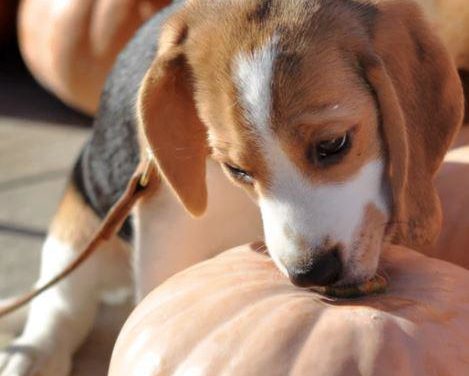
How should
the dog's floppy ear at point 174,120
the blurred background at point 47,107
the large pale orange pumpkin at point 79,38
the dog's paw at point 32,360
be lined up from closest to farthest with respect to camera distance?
1. the dog's floppy ear at point 174,120
2. the dog's paw at point 32,360
3. the blurred background at point 47,107
4. the large pale orange pumpkin at point 79,38

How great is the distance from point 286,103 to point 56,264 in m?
1.16

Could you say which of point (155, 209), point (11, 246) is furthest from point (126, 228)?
point (11, 246)

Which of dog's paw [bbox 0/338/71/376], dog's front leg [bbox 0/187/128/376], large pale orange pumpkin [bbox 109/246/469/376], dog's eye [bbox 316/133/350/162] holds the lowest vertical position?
dog's paw [bbox 0/338/71/376]

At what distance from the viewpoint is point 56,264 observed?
2803 mm

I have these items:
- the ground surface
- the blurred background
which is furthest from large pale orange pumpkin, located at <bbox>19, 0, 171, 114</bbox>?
the ground surface

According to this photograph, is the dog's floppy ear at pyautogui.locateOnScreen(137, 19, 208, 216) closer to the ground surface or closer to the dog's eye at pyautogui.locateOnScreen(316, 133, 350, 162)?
the dog's eye at pyautogui.locateOnScreen(316, 133, 350, 162)

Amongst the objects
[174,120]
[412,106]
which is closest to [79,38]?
[174,120]

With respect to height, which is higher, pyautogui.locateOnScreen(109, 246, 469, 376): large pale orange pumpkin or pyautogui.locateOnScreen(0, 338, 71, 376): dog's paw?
pyautogui.locateOnScreen(109, 246, 469, 376): large pale orange pumpkin

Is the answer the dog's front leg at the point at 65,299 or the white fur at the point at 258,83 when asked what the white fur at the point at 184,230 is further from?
the white fur at the point at 258,83

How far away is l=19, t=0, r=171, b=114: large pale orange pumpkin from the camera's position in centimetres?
400

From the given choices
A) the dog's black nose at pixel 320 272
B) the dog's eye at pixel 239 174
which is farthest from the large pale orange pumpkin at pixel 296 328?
the dog's eye at pixel 239 174

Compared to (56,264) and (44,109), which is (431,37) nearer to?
(56,264)

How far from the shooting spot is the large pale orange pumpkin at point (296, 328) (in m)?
1.66

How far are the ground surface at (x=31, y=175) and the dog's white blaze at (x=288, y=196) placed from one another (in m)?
1.07
